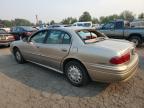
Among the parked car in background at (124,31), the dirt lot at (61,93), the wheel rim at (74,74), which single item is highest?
the parked car in background at (124,31)

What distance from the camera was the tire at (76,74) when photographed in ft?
13.3

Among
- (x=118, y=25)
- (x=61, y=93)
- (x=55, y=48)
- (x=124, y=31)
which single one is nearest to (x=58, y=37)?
(x=55, y=48)

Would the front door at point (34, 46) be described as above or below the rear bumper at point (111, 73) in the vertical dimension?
above

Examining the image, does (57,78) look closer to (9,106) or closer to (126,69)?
(9,106)

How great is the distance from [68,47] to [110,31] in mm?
6932

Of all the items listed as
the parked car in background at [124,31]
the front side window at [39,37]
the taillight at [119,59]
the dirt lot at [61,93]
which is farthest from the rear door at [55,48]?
the parked car in background at [124,31]

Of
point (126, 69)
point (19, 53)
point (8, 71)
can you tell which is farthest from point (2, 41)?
point (126, 69)

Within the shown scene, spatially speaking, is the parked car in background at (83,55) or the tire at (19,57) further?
the tire at (19,57)

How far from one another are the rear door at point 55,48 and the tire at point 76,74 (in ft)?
1.06

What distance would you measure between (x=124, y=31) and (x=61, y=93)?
705cm

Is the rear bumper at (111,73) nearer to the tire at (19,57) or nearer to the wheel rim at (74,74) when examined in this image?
the wheel rim at (74,74)

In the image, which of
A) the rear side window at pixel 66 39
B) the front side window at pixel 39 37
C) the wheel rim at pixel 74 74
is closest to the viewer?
the wheel rim at pixel 74 74

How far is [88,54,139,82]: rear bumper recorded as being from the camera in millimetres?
3510

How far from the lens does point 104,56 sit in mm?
3557
